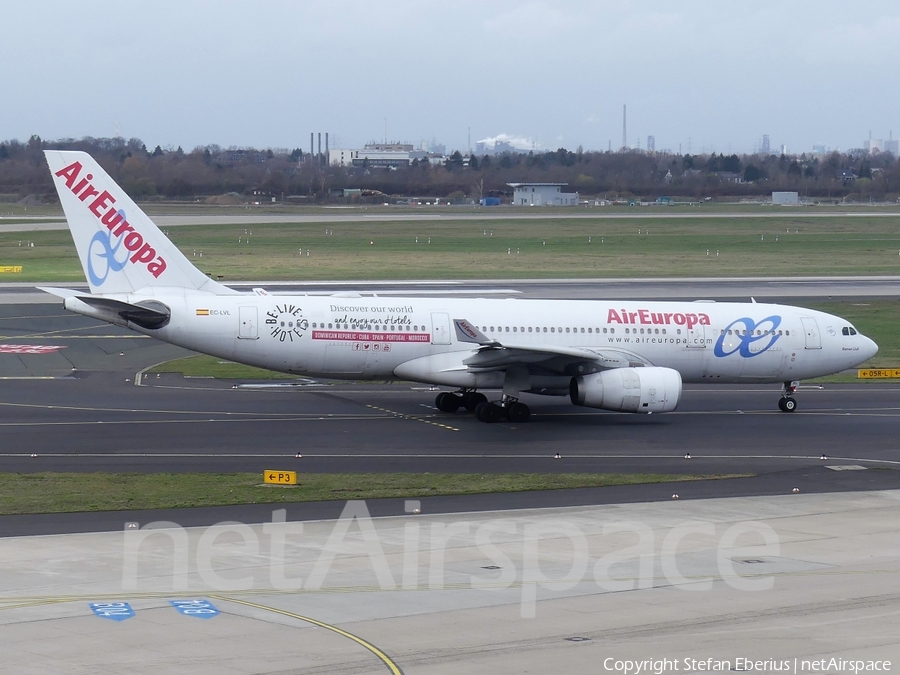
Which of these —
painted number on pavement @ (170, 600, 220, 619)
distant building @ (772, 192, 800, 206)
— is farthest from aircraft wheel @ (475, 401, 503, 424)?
distant building @ (772, 192, 800, 206)

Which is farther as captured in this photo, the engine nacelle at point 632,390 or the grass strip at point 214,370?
the grass strip at point 214,370

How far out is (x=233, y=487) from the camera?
25.2 metres

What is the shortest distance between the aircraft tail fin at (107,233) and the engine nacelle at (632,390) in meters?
13.2

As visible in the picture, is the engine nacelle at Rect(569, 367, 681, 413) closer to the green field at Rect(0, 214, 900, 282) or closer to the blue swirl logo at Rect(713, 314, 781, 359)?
the blue swirl logo at Rect(713, 314, 781, 359)

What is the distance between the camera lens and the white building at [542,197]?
174 m

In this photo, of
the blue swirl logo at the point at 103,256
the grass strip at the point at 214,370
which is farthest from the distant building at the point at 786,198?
the blue swirl logo at the point at 103,256

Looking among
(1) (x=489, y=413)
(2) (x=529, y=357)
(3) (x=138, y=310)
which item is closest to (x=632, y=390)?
(2) (x=529, y=357)

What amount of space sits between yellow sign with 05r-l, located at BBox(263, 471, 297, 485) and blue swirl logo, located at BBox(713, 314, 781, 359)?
1712 centimetres

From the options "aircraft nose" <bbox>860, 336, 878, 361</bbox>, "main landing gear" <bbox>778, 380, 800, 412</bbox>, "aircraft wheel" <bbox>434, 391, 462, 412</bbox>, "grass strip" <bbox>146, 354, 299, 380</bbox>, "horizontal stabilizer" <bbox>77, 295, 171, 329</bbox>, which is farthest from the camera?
"grass strip" <bbox>146, 354, 299, 380</bbox>

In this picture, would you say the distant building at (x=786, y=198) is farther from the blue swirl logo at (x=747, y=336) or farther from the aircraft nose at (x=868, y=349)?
the blue swirl logo at (x=747, y=336)

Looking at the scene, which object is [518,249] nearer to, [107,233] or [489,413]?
[489,413]

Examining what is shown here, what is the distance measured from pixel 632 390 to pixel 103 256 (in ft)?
53.1

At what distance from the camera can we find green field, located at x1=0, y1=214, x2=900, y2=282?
8019 cm

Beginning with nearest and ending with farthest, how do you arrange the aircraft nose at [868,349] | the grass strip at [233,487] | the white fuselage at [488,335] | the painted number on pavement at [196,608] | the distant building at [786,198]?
the painted number on pavement at [196,608], the grass strip at [233,487], the white fuselage at [488,335], the aircraft nose at [868,349], the distant building at [786,198]
